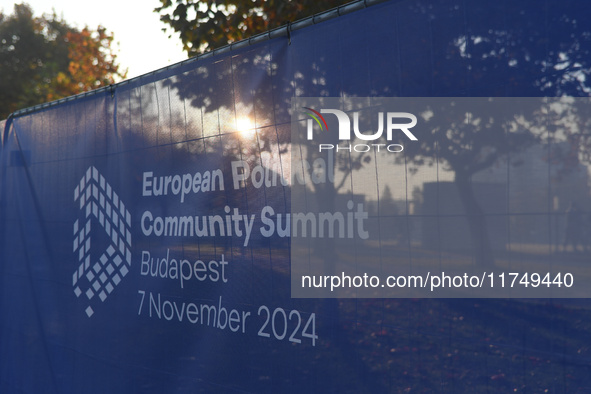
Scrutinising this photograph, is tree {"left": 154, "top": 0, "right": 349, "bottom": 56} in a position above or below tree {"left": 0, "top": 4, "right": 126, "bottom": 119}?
below

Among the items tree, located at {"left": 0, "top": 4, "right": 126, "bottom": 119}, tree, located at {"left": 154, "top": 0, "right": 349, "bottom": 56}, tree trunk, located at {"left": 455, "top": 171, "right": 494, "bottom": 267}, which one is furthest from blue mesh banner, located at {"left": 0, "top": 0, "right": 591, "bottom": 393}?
tree, located at {"left": 0, "top": 4, "right": 126, "bottom": 119}

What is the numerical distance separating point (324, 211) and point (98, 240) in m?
1.87

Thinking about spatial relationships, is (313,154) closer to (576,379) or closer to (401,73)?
(401,73)

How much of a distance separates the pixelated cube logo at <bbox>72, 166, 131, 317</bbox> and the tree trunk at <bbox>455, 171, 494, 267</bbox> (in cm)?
209

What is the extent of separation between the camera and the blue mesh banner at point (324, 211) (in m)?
1.82

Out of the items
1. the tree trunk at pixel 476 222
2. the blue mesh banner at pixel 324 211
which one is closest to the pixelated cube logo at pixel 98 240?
the blue mesh banner at pixel 324 211

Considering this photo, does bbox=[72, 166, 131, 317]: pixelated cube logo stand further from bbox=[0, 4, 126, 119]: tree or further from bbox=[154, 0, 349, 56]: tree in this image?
bbox=[0, 4, 126, 119]: tree

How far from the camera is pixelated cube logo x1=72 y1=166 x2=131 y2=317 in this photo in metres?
3.53

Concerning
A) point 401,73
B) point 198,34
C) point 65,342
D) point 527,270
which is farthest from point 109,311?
point 198,34

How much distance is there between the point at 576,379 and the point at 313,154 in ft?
3.87

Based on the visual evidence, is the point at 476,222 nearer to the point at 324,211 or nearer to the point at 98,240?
the point at 324,211

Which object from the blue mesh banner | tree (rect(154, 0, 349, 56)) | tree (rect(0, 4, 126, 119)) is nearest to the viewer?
the blue mesh banner

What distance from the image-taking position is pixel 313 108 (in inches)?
95.9

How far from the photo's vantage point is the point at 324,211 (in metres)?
2.38
